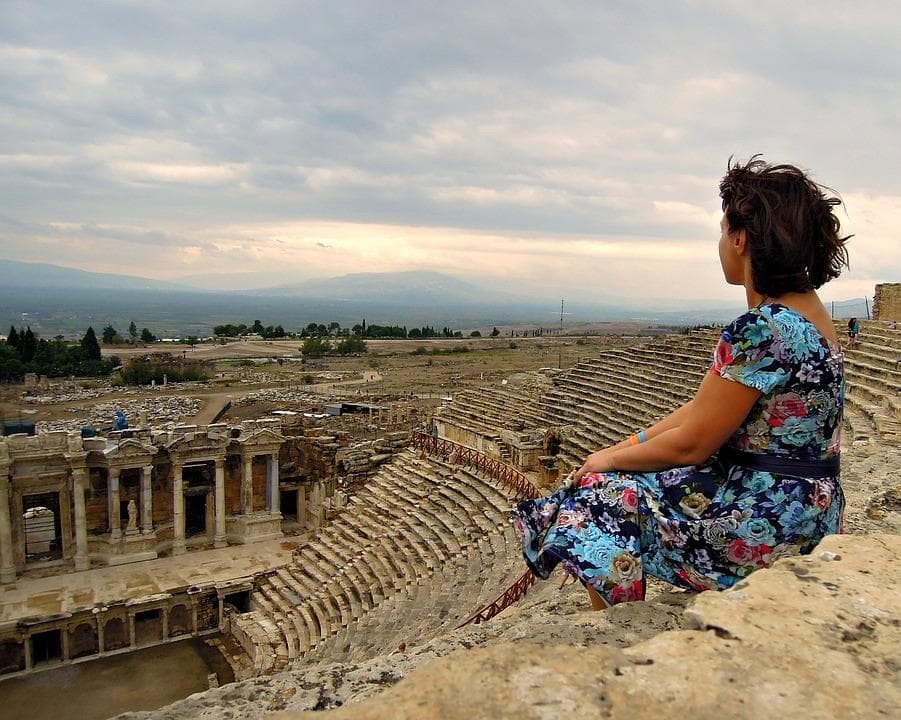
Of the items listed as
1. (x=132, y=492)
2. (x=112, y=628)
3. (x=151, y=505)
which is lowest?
(x=112, y=628)

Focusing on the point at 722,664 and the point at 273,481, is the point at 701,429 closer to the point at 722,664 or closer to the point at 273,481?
the point at 722,664

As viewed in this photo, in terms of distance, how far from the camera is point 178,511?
20484 mm

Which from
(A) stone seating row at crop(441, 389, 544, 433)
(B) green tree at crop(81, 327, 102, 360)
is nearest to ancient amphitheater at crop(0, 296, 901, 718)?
(A) stone seating row at crop(441, 389, 544, 433)

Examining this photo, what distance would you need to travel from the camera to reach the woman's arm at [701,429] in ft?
10.0

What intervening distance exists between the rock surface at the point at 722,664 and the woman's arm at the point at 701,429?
1.86 feet

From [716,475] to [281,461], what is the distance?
21.1 metres

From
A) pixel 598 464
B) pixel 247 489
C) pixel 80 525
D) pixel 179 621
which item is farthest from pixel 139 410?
pixel 598 464

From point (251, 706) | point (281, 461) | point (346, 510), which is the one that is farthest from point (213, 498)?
point (251, 706)

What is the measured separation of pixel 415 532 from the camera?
51.9 feet

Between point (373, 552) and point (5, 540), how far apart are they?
385 inches

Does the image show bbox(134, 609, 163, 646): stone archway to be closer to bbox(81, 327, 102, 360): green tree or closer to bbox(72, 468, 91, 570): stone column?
bbox(72, 468, 91, 570): stone column

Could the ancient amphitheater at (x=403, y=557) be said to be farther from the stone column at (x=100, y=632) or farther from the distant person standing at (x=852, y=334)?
the distant person standing at (x=852, y=334)

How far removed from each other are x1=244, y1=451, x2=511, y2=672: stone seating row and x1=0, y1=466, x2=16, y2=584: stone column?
6.28 meters

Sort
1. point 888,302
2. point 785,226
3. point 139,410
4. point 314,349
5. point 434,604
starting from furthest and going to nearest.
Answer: point 314,349 → point 139,410 → point 888,302 → point 434,604 → point 785,226
